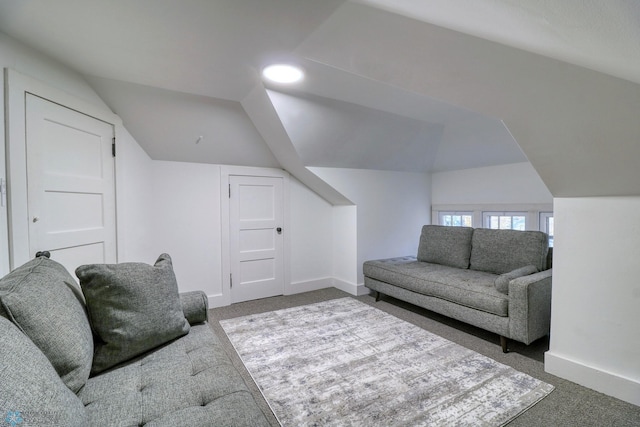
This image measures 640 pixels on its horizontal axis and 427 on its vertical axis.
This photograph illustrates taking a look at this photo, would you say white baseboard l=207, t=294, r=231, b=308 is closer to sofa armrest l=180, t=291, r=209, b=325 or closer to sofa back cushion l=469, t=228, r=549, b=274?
sofa armrest l=180, t=291, r=209, b=325

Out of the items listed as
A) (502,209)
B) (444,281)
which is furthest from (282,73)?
(502,209)

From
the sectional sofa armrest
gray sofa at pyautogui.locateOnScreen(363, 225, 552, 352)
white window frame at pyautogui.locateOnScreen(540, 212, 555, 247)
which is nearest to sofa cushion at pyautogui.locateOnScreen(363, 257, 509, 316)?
gray sofa at pyautogui.locateOnScreen(363, 225, 552, 352)

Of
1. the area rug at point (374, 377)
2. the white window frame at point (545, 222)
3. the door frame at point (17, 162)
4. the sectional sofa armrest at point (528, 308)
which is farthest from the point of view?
the white window frame at point (545, 222)

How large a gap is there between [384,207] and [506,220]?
4.86ft

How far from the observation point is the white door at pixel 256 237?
3.58m

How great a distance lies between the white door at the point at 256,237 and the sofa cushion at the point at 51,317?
7.72 ft

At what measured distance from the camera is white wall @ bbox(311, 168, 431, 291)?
12.3 ft

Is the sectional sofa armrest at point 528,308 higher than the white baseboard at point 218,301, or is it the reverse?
the sectional sofa armrest at point 528,308

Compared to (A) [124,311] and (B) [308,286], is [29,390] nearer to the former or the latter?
(A) [124,311]

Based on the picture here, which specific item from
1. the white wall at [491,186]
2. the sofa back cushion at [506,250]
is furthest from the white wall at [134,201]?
the white wall at [491,186]

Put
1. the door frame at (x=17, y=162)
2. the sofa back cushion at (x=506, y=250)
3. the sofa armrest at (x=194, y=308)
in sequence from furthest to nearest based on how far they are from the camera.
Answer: the sofa back cushion at (x=506, y=250) → the sofa armrest at (x=194, y=308) → the door frame at (x=17, y=162)

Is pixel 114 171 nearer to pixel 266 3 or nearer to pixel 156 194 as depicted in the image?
pixel 156 194

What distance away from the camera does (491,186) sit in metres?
3.70

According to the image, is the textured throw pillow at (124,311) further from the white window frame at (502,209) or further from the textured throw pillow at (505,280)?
the white window frame at (502,209)
